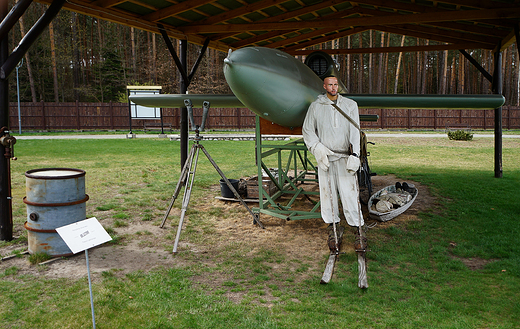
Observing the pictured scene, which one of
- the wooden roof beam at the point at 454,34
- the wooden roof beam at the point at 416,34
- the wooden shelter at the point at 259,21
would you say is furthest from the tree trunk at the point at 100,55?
the wooden roof beam at the point at 454,34

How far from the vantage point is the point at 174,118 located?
31391 millimetres

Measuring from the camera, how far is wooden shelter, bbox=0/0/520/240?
5152 millimetres

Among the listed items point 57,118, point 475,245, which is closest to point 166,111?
point 57,118

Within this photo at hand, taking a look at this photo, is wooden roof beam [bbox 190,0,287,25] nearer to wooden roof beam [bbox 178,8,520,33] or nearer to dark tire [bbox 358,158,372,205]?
wooden roof beam [bbox 178,8,520,33]

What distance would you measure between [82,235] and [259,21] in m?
6.97

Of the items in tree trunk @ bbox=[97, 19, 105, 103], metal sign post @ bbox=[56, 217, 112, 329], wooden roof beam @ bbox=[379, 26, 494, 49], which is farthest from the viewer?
tree trunk @ bbox=[97, 19, 105, 103]

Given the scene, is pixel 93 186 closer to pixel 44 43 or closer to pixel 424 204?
pixel 424 204

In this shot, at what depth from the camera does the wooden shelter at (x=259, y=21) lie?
5.15 m

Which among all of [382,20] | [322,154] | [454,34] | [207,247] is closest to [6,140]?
[207,247]

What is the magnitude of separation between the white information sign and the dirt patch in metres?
1.07

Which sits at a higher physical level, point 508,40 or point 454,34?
point 454,34

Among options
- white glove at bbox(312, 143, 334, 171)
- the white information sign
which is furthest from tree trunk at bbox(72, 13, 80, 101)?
the white information sign

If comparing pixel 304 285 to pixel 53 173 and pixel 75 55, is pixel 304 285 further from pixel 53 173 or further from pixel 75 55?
pixel 75 55

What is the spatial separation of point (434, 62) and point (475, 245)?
46.3 m
